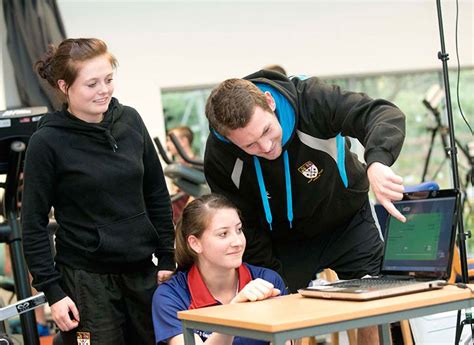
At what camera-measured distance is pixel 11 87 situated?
5879mm

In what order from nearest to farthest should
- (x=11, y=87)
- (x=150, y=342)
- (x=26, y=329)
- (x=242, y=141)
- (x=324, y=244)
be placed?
(x=242, y=141)
(x=150, y=342)
(x=324, y=244)
(x=26, y=329)
(x=11, y=87)

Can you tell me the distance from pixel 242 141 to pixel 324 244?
611 millimetres

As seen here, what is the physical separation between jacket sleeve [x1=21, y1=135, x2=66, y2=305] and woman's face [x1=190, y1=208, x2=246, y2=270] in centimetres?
45

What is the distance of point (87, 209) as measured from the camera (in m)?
2.46

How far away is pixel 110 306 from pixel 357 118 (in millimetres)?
943

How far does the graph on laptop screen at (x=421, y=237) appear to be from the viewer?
197 cm

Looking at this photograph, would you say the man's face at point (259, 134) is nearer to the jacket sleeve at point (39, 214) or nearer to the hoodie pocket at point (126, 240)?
the hoodie pocket at point (126, 240)

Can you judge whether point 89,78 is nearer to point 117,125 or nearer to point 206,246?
point 117,125

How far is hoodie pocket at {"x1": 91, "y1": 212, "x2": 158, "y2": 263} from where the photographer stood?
245cm

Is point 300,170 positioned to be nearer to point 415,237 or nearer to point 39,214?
point 415,237

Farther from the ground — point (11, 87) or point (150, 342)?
point (11, 87)

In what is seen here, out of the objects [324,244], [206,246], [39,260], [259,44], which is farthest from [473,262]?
[259,44]

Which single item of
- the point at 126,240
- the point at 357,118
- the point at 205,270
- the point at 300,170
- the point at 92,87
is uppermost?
the point at 92,87

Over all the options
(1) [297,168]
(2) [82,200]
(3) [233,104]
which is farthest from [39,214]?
(1) [297,168]
